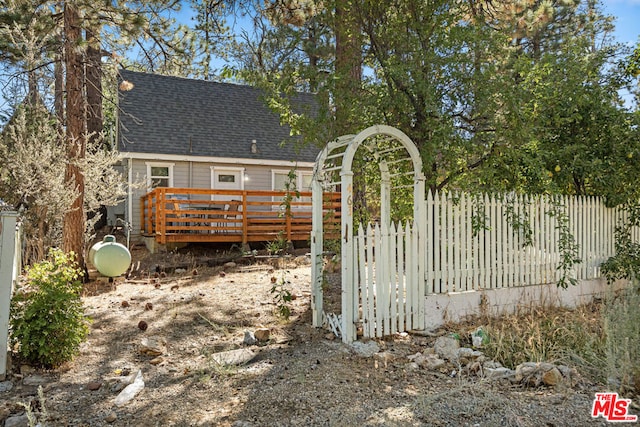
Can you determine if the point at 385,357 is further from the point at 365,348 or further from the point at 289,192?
the point at 289,192

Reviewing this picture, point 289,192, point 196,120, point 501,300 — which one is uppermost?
point 196,120

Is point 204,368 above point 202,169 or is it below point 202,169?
below

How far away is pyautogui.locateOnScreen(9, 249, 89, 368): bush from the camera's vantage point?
3988 mm

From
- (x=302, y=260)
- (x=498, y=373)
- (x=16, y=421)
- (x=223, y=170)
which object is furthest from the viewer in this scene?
(x=223, y=170)

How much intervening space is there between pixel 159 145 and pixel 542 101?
10.7 meters

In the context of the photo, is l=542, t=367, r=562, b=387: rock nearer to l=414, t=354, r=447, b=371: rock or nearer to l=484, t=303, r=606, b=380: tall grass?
l=484, t=303, r=606, b=380: tall grass

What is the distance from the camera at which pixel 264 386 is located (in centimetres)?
372

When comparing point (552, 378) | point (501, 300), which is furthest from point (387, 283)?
point (501, 300)

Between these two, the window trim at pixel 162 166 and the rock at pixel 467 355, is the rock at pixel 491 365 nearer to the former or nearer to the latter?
the rock at pixel 467 355

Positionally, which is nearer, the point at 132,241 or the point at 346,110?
the point at 346,110

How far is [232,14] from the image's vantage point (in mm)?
9367

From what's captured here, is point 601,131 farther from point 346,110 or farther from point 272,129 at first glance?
point 272,129

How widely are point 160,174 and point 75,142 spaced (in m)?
6.12

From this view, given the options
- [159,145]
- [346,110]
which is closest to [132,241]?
[159,145]
